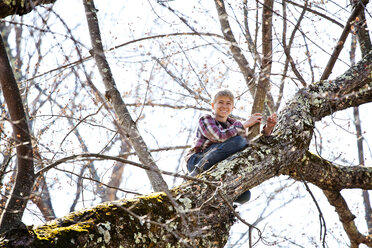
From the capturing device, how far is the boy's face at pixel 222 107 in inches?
150

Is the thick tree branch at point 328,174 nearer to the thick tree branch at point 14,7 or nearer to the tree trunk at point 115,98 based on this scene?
the tree trunk at point 115,98

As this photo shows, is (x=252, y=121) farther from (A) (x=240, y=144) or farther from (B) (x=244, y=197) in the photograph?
(B) (x=244, y=197)

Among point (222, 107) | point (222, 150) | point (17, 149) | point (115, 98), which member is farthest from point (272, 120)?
point (17, 149)

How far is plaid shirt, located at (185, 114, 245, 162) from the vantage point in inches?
137

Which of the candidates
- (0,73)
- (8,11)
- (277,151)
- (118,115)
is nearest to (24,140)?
(0,73)

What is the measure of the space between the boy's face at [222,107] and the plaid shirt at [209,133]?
143 millimetres

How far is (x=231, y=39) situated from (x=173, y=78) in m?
1.11

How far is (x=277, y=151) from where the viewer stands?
10.5 ft

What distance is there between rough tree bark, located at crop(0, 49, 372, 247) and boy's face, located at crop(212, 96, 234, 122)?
521mm

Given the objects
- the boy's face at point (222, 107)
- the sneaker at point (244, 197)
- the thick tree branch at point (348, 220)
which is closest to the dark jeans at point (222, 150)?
the sneaker at point (244, 197)

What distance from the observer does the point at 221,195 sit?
2447 mm

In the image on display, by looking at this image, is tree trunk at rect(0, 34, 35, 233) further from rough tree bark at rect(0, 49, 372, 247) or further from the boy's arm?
the boy's arm

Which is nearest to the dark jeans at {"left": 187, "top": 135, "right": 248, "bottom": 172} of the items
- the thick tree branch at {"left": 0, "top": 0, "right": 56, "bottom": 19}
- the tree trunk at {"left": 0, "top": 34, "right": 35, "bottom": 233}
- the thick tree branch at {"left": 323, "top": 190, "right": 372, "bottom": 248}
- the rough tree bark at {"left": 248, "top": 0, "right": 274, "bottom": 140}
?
the rough tree bark at {"left": 248, "top": 0, "right": 274, "bottom": 140}

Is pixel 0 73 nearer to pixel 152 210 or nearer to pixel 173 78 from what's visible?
pixel 152 210
